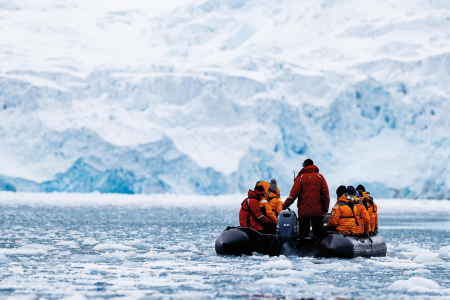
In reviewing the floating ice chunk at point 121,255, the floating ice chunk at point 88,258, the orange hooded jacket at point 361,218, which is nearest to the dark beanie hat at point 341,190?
the orange hooded jacket at point 361,218

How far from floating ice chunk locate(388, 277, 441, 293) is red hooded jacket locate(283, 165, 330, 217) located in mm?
2349

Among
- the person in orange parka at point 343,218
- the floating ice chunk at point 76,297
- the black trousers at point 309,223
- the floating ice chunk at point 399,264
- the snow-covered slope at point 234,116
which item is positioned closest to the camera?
the floating ice chunk at point 76,297

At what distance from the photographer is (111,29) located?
5922 centimetres

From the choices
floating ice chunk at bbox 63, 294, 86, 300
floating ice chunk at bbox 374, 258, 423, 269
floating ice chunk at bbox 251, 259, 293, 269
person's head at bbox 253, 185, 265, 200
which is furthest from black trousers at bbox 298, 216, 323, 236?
floating ice chunk at bbox 63, 294, 86, 300

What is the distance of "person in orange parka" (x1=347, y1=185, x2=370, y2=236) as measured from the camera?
30.3 feet

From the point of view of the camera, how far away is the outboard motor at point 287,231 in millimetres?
9094

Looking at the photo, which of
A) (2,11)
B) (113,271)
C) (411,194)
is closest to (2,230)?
(113,271)

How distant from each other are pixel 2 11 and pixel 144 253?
192 ft

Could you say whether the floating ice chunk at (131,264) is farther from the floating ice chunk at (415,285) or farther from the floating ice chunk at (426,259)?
the floating ice chunk at (426,259)

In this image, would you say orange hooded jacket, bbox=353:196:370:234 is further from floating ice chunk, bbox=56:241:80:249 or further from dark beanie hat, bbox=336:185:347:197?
floating ice chunk, bbox=56:241:80:249

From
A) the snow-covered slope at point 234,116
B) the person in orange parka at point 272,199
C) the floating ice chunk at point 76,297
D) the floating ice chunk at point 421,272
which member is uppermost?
the snow-covered slope at point 234,116

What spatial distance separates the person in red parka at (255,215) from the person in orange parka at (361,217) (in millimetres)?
1304

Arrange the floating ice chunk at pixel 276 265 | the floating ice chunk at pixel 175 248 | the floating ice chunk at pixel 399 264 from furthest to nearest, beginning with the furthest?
the floating ice chunk at pixel 175 248
the floating ice chunk at pixel 399 264
the floating ice chunk at pixel 276 265

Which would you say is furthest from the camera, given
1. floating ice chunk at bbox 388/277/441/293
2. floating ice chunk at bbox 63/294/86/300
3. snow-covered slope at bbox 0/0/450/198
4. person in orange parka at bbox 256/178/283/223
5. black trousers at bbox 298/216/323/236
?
snow-covered slope at bbox 0/0/450/198
